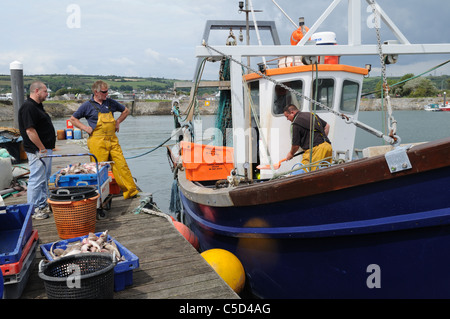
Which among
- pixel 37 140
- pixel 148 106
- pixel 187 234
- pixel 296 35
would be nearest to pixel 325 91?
pixel 296 35

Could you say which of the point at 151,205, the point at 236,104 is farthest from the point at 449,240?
the point at 151,205

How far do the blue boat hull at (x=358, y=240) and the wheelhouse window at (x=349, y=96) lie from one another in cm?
298

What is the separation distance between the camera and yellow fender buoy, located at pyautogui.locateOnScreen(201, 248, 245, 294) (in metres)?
3.96

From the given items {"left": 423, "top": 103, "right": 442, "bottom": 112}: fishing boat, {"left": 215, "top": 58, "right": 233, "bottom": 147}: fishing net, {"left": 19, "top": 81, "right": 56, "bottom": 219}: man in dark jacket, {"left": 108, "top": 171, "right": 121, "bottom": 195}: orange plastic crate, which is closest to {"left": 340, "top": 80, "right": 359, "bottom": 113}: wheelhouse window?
{"left": 215, "top": 58, "right": 233, "bottom": 147}: fishing net

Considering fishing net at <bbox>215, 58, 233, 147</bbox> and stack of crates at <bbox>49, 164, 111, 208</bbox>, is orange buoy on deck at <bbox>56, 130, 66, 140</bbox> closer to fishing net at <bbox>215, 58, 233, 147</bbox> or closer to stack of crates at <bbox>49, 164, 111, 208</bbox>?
fishing net at <bbox>215, 58, 233, 147</bbox>

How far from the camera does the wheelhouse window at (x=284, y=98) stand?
550 cm

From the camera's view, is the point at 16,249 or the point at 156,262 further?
the point at 156,262

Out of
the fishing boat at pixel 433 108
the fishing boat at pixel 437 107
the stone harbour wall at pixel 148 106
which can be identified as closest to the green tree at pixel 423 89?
the stone harbour wall at pixel 148 106

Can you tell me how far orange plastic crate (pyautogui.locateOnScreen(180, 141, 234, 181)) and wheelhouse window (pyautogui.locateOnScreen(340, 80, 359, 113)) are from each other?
6.32 ft

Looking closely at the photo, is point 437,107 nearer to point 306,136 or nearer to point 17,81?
point 17,81

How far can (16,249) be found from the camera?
2.95 m

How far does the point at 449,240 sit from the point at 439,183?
0.45m

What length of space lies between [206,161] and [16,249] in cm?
310

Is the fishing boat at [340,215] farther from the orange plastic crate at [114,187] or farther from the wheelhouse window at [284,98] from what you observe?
the orange plastic crate at [114,187]
